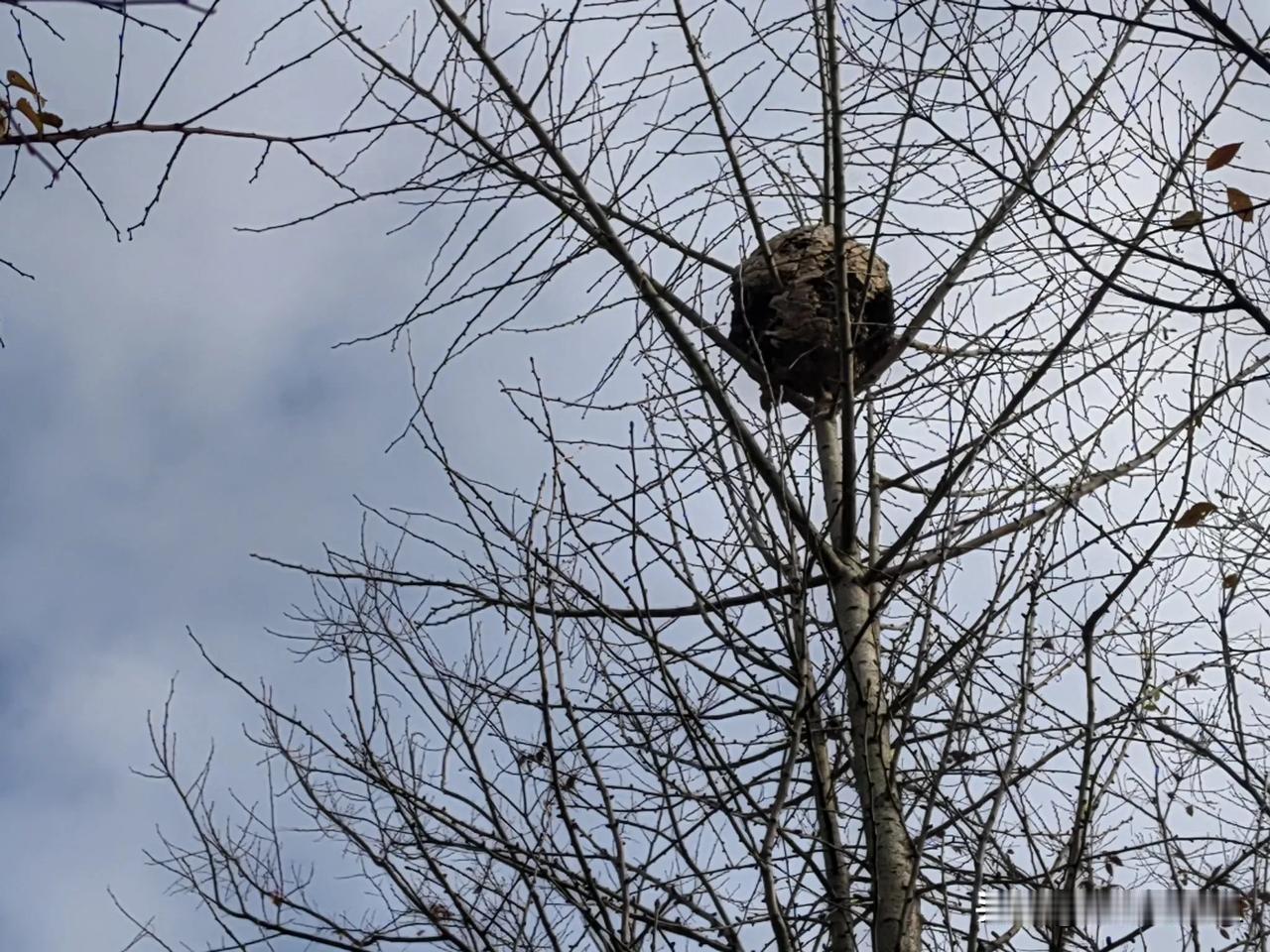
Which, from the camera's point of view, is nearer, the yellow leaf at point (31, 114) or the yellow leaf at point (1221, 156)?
the yellow leaf at point (31, 114)

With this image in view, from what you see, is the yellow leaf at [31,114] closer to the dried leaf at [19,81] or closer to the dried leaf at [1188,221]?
the dried leaf at [19,81]

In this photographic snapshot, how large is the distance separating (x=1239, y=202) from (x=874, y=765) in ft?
5.32

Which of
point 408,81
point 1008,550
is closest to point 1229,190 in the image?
point 1008,550

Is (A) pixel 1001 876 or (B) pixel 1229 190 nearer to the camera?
(B) pixel 1229 190

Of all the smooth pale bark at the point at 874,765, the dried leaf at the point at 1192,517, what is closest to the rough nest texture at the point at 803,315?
the smooth pale bark at the point at 874,765

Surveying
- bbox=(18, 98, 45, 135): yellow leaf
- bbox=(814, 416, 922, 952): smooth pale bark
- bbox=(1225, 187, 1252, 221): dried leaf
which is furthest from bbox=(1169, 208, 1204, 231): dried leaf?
bbox=(18, 98, 45, 135): yellow leaf

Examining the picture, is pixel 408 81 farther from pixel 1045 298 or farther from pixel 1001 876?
pixel 1001 876

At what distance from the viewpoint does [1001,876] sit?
132 inches

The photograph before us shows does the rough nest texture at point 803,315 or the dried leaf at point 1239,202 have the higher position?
the rough nest texture at point 803,315

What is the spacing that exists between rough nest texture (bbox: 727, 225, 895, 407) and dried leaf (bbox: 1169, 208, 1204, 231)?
139 cm

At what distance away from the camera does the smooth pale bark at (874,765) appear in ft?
9.67

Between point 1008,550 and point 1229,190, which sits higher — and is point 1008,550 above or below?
below

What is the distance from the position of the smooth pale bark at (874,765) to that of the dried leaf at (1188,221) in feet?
4.01

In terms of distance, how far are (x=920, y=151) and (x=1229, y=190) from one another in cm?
130
